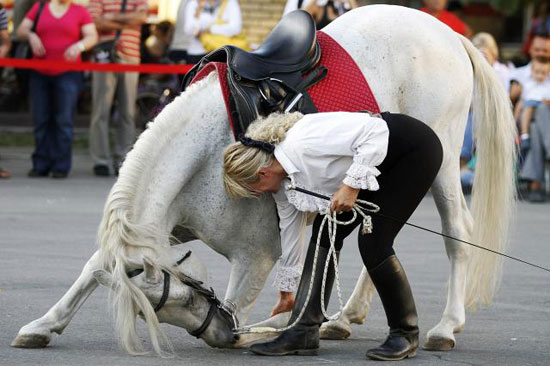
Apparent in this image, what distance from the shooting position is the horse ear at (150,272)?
17.3ft

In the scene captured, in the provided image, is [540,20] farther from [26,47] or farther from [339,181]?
[339,181]

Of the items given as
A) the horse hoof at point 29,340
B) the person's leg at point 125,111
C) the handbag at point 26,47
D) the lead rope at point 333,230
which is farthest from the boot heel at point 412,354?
the handbag at point 26,47

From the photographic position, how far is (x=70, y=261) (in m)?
8.23

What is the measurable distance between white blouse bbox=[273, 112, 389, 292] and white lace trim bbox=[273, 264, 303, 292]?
386 mm

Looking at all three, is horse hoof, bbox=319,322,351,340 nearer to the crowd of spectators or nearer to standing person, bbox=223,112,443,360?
standing person, bbox=223,112,443,360

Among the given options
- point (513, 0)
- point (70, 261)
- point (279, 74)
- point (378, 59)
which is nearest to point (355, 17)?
point (378, 59)

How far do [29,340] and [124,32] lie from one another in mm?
7981

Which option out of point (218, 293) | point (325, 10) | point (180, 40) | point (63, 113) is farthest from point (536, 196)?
point (218, 293)

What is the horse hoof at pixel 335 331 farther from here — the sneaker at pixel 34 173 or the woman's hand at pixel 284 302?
the sneaker at pixel 34 173

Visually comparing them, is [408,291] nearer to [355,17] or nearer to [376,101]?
[376,101]

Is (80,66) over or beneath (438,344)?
beneath

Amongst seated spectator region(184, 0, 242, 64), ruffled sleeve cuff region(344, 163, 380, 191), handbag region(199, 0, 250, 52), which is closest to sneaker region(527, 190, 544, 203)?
handbag region(199, 0, 250, 52)

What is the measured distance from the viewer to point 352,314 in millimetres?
6496

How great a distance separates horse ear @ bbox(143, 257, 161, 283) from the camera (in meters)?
5.27
